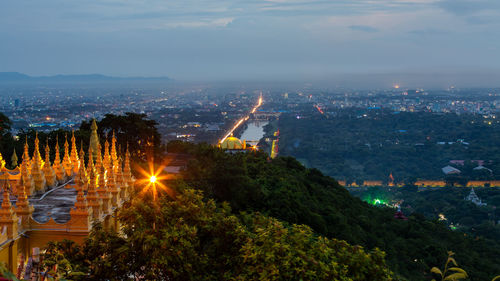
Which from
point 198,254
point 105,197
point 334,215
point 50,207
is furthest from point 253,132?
point 198,254

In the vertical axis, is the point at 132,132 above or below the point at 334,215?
above

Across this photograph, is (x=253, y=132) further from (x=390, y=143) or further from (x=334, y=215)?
(x=334, y=215)

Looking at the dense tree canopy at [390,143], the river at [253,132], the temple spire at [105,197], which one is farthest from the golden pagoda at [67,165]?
the river at [253,132]

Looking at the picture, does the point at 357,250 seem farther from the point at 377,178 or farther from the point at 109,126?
the point at 377,178

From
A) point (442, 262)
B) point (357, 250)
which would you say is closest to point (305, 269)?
point (357, 250)

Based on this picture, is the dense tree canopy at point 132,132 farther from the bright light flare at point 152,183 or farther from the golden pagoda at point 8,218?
the golden pagoda at point 8,218
